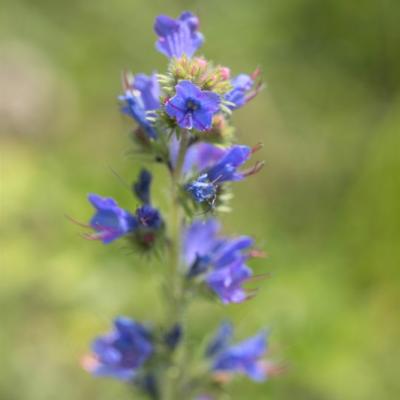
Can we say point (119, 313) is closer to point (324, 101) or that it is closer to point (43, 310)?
point (43, 310)

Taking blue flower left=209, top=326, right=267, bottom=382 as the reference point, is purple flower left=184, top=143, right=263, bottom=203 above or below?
above

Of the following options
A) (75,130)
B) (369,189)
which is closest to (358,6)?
(369,189)

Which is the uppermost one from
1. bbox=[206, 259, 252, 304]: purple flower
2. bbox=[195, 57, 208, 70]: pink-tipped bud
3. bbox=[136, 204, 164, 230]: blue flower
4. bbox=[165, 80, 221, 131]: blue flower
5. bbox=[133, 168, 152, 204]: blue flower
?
bbox=[195, 57, 208, 70]: pink-tipped bud

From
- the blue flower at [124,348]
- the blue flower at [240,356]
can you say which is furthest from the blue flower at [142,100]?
the blue flower at [240,356]

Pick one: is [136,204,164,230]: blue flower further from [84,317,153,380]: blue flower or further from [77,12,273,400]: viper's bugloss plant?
[84,317,153,380]: blue flower

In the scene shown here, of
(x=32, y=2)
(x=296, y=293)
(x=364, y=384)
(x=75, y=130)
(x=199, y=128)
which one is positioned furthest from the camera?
(x=32, y=2)

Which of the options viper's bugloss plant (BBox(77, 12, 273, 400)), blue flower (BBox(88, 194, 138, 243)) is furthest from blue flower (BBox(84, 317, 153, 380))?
blue flower (BBox(88, 194, 138, 243))

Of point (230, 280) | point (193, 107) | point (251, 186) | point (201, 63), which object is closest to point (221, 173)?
point (193, 107)
